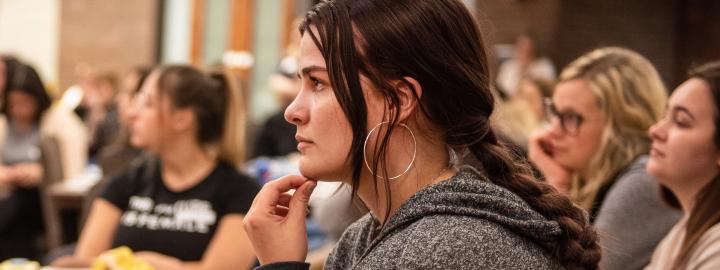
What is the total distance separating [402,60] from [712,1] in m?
6.69

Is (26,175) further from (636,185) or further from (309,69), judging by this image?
(309,69)

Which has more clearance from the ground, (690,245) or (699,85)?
(699,85)

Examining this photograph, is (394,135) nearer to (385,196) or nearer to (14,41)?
(385,196)

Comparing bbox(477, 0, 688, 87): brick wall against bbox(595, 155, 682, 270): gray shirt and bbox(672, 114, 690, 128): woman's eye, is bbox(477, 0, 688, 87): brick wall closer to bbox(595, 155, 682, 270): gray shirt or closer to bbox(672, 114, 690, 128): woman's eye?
bbox(595, 155, 682, 270): gray shirt

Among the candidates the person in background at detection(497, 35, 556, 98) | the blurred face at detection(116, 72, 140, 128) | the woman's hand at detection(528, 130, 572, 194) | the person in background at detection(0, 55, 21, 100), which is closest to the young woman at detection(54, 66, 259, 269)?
the blurred face at detection(116, 72, 140, 128)

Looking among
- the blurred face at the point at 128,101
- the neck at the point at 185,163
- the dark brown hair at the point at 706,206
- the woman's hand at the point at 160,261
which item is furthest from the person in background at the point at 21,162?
the dark brown hair at the point at 706,206

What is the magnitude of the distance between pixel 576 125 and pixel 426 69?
1.39 metres

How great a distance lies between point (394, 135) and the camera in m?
1.40

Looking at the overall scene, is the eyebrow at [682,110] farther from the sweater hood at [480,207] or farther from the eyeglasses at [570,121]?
the sweater hood at [480,207]

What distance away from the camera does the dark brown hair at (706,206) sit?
1.90 metres

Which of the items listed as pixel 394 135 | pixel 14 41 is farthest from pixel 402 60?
pixel 14 41

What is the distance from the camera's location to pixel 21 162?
5227 millimetres

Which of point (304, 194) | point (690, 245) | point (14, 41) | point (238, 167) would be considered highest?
point (304, 194)

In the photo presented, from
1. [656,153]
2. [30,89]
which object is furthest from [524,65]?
[656,153]
